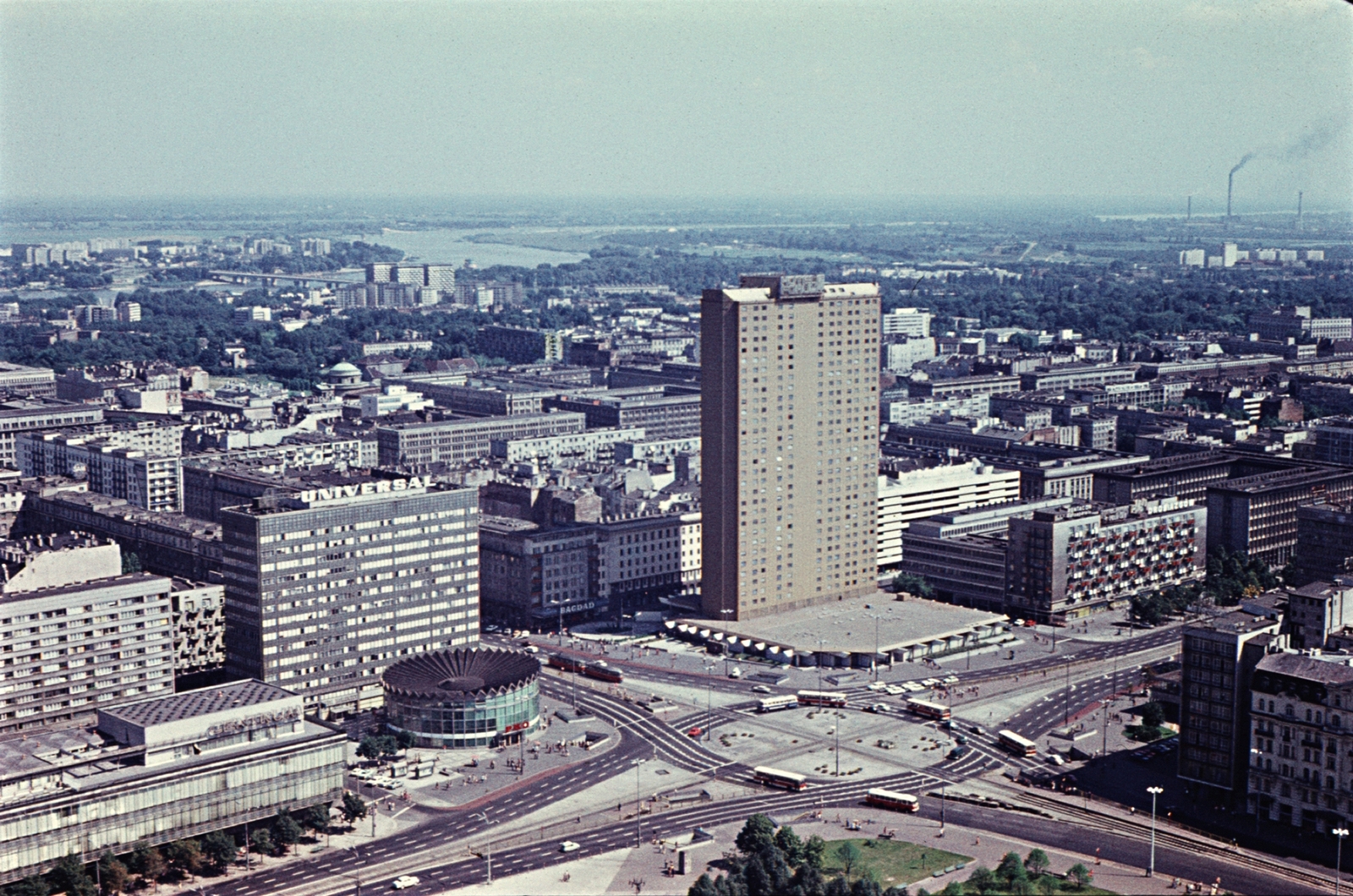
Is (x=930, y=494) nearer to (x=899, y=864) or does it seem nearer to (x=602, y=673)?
(x=602, y=673)

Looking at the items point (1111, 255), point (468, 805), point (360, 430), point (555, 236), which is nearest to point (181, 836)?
point (468, 805)

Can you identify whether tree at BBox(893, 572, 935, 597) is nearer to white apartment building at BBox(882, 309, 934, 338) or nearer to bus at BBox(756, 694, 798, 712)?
bus at BBox(756, 694, 798, 712)

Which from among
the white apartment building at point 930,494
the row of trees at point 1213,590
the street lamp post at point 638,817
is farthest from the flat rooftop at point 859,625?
the street lamp post at point 638,817

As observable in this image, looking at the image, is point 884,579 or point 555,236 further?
point 555,236

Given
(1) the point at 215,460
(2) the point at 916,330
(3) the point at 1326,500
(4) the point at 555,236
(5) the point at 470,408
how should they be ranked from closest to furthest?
(3) the point at 1326,500 < (1) the point at 215,460 < (5) the point at 470,408 < (2) the point at 916,330 < (4) the point at 555,236

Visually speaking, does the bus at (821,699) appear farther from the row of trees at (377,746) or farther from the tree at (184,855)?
the tree at (184,855)

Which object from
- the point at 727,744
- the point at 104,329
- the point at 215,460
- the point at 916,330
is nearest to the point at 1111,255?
the point at 916,330

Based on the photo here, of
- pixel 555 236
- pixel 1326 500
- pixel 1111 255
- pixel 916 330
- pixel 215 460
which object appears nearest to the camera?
pixel 1326 500

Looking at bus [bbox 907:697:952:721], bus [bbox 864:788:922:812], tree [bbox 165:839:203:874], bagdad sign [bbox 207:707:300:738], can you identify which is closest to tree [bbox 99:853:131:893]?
tree [bbox 165:839:203:874]

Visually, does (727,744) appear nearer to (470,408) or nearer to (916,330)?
(470,408)
